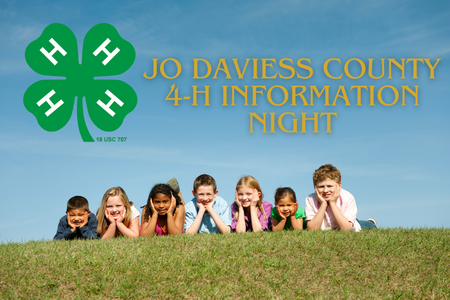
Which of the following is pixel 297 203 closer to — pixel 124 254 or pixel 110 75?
pixel 124 254

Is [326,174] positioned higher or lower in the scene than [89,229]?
higher

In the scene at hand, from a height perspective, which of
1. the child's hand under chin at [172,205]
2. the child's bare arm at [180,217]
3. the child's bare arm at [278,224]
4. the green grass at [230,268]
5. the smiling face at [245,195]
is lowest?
the green grass at [230,268]

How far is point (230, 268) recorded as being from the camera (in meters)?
7.48

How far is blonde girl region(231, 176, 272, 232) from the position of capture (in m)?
10.4

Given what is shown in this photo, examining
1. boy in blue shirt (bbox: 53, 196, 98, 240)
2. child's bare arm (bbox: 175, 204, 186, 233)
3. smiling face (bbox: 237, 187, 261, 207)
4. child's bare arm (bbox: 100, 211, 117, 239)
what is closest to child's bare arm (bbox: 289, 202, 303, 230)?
smiling face (bbox: 237, 187, 261, 207)

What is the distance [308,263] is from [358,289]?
109 cm

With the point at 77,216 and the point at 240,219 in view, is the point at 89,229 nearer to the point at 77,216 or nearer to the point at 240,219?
the point at 77,216

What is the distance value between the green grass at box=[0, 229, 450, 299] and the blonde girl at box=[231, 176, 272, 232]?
1.13 m

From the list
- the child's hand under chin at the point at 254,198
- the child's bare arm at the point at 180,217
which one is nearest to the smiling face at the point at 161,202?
the child's bare arm at the point at 180,217

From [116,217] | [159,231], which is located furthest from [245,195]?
[116,217]

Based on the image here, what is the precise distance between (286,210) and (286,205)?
16 centimetres

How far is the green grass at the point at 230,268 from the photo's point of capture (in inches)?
270

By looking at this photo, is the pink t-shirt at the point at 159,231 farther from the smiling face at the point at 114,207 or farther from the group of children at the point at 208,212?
the smiling face at the point at 114,207

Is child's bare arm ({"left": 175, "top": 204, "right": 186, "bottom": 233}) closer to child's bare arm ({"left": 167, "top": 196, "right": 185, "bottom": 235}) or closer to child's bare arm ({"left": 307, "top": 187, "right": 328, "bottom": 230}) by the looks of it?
child's bare arm ({"left": 167, "top": 196, "right": 185, "bottom": 235})
